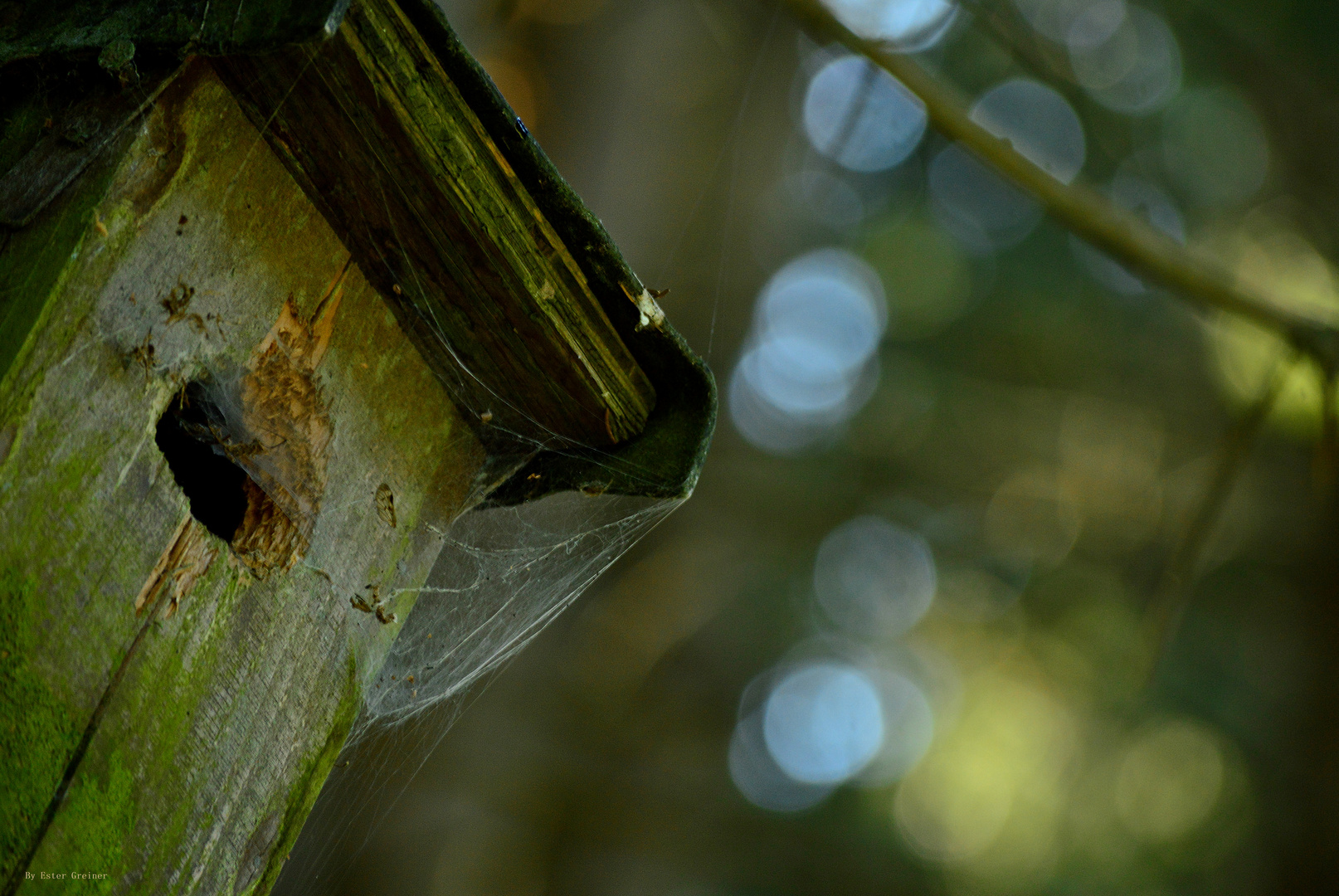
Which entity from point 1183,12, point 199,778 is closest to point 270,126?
point 199,778

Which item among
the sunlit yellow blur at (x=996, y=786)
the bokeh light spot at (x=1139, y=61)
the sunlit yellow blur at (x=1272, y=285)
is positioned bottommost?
the sunlit yellow blur at (x=996, y=786)

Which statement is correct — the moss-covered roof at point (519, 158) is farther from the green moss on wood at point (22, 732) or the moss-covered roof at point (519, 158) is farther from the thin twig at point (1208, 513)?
the thin twig at point (1208, 513)

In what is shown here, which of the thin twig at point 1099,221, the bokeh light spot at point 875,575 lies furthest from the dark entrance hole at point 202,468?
the bokeh light spot at point 875,575

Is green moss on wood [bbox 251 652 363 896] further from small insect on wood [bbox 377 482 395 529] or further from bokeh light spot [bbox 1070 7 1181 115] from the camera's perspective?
bokeh light spot [bbox 1070 7 1181 115]

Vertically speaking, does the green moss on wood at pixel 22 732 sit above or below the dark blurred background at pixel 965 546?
above

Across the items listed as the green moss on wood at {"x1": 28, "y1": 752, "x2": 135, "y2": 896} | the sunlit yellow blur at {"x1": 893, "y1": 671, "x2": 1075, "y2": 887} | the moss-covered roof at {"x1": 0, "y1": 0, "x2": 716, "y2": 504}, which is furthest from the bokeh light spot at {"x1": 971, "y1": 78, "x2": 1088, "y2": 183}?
the green moss on wood at {"x1": 28, "y1": 752, "x2": 135, "y2": 896}

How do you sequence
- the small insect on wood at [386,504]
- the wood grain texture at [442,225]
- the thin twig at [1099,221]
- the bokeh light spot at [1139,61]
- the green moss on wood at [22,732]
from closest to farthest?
the green moss on wood at [22,732], the wood grain texture at [442,225], the small insect on wood at [386,504], the thin twig at [1099,221], the bokeh light spot at [1139,61]

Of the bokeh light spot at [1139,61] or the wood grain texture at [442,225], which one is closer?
the wood grain texture at [442,225]
